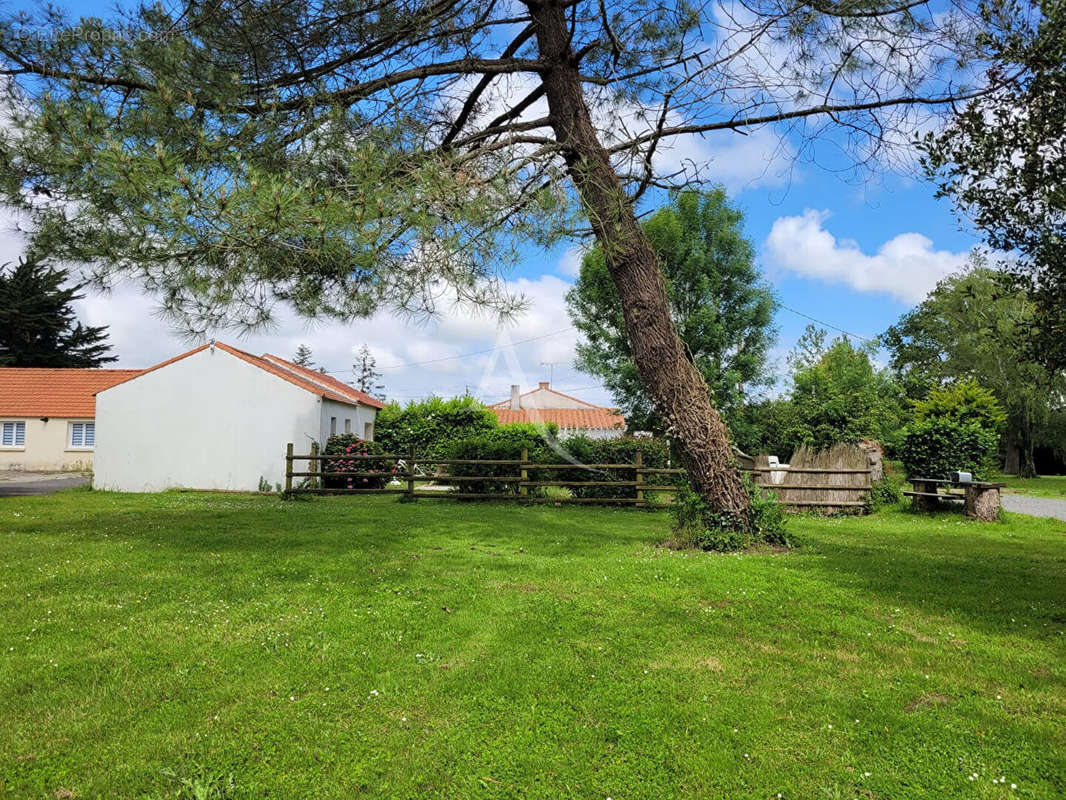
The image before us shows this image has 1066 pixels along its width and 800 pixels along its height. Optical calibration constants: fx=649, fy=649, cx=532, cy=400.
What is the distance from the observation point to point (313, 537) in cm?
908

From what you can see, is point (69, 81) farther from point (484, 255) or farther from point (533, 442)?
point (533, 442)

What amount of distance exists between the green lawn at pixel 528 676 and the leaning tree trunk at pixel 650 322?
1.24 metres

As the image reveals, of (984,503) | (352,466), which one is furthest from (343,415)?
(984,503)

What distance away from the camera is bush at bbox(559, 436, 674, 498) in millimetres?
15781

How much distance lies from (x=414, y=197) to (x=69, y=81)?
11.9 feet

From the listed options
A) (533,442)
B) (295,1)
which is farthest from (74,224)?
(533,442)

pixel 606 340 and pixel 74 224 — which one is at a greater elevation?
pixel 606 340

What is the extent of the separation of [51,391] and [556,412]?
24841mm

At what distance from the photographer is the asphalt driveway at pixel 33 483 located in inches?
714

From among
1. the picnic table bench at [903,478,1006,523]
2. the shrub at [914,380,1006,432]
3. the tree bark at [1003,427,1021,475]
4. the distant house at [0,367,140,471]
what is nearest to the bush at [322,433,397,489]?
the picnic table bench at [903,478,1006,523]

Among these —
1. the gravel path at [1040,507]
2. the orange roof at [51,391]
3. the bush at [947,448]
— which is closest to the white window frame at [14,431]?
the orange roof at [51,391]

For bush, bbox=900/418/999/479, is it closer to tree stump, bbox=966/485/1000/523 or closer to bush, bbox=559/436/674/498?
tree stump, bbox=966/485/1000/523

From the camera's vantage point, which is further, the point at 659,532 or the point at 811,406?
the point at 811,406

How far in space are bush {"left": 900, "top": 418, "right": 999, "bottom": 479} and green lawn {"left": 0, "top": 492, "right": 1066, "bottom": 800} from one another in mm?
7594
